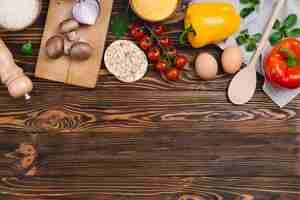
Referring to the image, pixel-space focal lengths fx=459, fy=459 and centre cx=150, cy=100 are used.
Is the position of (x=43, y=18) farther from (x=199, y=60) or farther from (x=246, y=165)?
(x=246, y=165)

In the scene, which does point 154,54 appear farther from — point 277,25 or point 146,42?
point 277,25

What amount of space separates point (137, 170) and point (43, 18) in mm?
425

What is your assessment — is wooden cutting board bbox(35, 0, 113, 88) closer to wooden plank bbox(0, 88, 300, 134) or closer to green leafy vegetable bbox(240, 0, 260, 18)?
wooden plank bbox(0, 88, 300, 134)

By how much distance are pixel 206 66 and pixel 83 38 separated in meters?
0.29

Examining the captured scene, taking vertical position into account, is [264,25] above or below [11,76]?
above

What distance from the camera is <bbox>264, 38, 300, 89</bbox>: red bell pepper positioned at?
102cm

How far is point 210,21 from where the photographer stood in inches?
40.3

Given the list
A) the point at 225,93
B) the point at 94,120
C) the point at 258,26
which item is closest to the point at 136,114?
the point at 94,120

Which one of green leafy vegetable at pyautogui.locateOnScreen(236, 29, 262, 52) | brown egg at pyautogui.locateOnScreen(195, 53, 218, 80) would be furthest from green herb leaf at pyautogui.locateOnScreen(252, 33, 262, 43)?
brown egg at pyautogui.locateOnScreen(195, 53, 218, 80)

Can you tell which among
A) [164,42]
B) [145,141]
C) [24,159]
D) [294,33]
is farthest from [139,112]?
[294,33]

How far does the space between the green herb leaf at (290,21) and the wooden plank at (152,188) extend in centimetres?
37

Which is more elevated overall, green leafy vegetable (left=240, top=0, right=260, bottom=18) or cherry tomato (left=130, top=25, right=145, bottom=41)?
green leafy vegetable (left=240, top=0, right=260, bottom=18)

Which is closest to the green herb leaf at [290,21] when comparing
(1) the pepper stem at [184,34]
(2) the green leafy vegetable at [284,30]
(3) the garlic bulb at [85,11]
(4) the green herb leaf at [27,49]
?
(2) the green leafy vegetable at [284,30]

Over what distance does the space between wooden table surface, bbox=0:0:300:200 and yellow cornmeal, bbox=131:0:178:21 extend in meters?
0.08
